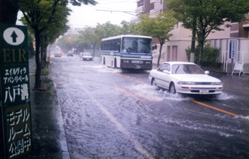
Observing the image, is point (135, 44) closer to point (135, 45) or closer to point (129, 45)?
point (135, 45)

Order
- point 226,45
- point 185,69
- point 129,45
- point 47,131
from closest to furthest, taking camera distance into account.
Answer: point 47,131 < point 185,69 < point 129,45 < point 226,45

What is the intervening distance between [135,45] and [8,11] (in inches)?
722

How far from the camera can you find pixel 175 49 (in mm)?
36188

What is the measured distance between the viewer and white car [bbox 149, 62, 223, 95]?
10.8 meters

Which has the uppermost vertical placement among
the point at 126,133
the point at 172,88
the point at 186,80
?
the point at 186,80

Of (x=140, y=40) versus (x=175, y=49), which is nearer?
(x=140, y=40)

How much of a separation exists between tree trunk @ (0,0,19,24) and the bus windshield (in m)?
17.6

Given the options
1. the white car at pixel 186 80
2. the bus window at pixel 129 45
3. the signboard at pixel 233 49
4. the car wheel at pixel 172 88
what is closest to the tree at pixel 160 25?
the bus window at pixel 129 45

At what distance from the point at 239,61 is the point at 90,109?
18486 millimetres

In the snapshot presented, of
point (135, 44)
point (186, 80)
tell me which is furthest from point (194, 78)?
point (135, 44)

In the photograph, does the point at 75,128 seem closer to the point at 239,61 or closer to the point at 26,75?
the point at 26,75

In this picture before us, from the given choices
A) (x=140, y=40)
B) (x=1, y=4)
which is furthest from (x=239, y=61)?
(x=1, y=4)

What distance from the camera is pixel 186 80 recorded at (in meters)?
10.8

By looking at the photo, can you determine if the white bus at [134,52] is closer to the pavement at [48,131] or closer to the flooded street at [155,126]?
the flooded street at [155,126]
